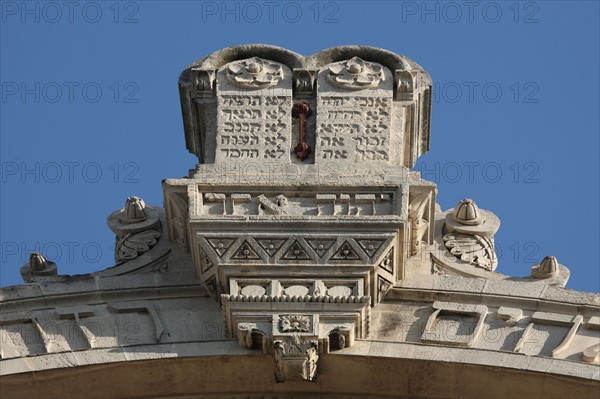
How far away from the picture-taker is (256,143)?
3094 centimetres

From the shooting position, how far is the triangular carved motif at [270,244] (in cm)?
2980

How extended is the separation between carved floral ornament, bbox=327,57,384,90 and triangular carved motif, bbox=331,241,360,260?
2399 millimetres

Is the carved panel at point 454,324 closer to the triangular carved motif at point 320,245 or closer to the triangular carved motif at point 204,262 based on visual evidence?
the triangular carved motif at point 320,245

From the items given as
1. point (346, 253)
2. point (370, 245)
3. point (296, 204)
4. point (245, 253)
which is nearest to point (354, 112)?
point (296, 204)

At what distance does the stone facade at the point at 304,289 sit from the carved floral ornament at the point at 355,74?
3cm

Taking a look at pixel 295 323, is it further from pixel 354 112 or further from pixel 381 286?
pixel 354 112

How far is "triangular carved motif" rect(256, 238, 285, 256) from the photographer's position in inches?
1173

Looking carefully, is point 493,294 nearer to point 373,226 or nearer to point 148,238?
point 373,226

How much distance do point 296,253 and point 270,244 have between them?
29 cm

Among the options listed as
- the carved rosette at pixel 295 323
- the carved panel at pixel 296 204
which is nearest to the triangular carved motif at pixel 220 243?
the carved panel at pixel 296 204

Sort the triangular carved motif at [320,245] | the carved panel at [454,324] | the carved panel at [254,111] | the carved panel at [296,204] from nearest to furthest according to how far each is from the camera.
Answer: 1. the carved panel at [454,324]
2. the triangular carved motif at [320,245]
3. the carved panel at [296,204]
4. the carved panel at [254,111]

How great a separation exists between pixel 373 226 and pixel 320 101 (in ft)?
6.75

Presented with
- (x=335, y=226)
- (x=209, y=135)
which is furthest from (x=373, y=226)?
(x=209, y=135)

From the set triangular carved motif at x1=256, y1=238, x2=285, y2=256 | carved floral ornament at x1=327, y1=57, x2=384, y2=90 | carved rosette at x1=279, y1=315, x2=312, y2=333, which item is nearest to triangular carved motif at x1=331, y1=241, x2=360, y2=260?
triangular carved motif at x1=256, y1=238, x2=285, y2=256
